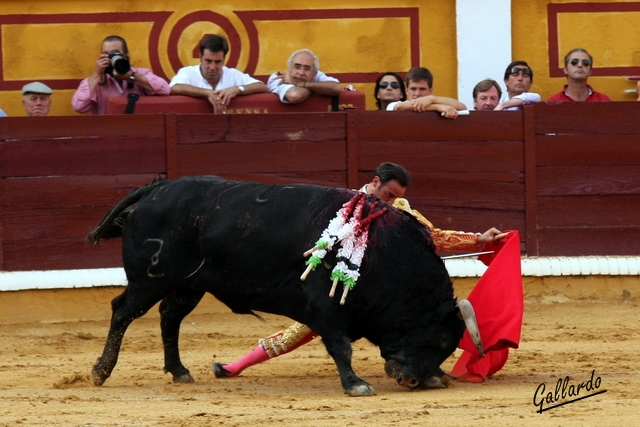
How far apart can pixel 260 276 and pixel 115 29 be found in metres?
3.85

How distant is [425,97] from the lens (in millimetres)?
8266

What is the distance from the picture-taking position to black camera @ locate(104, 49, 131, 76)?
8.01 metres

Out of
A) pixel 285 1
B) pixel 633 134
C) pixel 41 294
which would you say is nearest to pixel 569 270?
pixel 633 134

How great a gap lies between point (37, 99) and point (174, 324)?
2.76 m

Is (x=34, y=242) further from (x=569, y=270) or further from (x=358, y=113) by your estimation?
(x=569, y=270)

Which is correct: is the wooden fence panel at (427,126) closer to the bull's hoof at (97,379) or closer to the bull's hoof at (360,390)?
the bull's hoof at (97,379)

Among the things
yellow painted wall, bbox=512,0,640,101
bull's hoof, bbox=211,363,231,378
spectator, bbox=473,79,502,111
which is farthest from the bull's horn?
yellow painted wall, bbox=512,0,640,101

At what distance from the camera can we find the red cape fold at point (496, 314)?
229 inches

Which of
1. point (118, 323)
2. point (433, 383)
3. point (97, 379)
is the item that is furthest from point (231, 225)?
point (433, 383)

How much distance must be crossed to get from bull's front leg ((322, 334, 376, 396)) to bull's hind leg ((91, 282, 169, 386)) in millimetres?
931

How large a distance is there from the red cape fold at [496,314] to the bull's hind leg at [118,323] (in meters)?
1.47

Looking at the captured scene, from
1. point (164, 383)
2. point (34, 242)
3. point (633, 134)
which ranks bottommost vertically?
point (164, 383)

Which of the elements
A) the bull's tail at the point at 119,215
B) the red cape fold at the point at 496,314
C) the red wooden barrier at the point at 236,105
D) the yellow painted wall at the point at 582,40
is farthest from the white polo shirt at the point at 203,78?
the red cape fold at the point at 496,314

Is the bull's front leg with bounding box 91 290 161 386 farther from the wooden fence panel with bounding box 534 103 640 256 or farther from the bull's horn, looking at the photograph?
the wooden fence panel with bounding box 534 103 640 256
